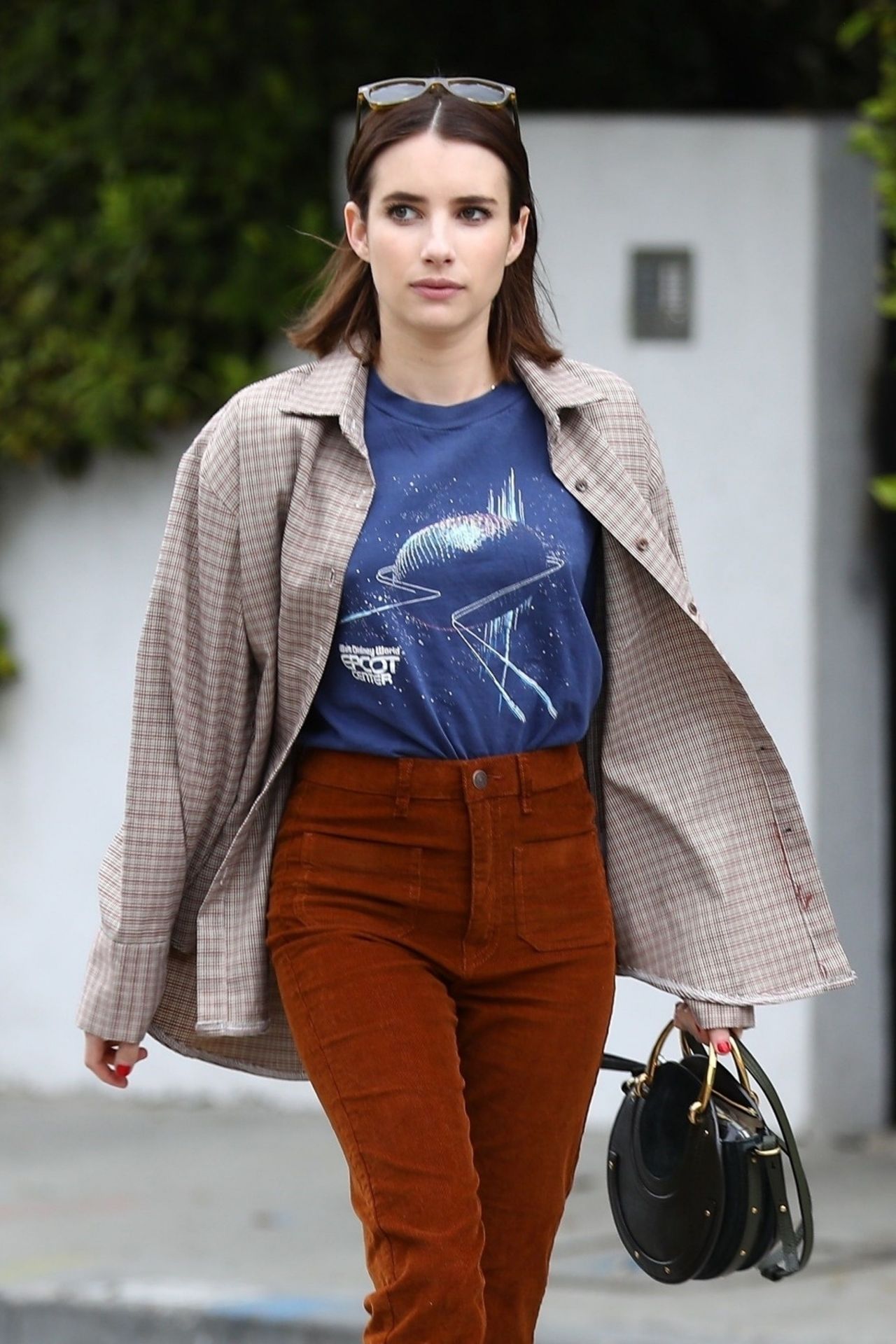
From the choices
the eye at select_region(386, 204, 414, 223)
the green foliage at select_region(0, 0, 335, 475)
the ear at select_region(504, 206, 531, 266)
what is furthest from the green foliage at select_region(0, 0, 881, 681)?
the eye at select_region(386, 204, 414, 223)

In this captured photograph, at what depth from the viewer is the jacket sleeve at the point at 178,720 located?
320 cm

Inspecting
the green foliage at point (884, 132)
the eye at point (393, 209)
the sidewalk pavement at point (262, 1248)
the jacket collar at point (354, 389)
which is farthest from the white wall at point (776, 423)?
the eye at point (393, 209)

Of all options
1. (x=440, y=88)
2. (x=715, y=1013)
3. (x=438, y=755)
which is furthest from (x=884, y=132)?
(x=438, y=755)

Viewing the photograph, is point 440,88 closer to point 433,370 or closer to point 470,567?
point 433,370

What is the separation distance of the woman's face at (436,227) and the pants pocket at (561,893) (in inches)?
27.5

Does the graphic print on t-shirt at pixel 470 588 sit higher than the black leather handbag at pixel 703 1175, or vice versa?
the graphic print on t-shirt at pixel 470 588

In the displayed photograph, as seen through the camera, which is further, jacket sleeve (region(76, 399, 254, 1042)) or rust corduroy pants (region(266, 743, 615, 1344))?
jacket sleeve (region(76, 399, 254, 1042))

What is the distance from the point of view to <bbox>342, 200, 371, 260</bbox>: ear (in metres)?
3.23

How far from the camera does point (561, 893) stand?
3189 mm

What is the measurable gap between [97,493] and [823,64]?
109 inches

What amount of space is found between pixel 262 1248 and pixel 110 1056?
2.50m

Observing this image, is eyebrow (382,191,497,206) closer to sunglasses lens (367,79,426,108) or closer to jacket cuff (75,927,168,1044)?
sunglasses lens (367,79,426,108)

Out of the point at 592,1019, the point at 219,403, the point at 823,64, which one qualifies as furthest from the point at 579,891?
the point at 823,64

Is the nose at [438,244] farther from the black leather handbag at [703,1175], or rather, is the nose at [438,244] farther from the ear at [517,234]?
the black leather handbag at [703,1175]
